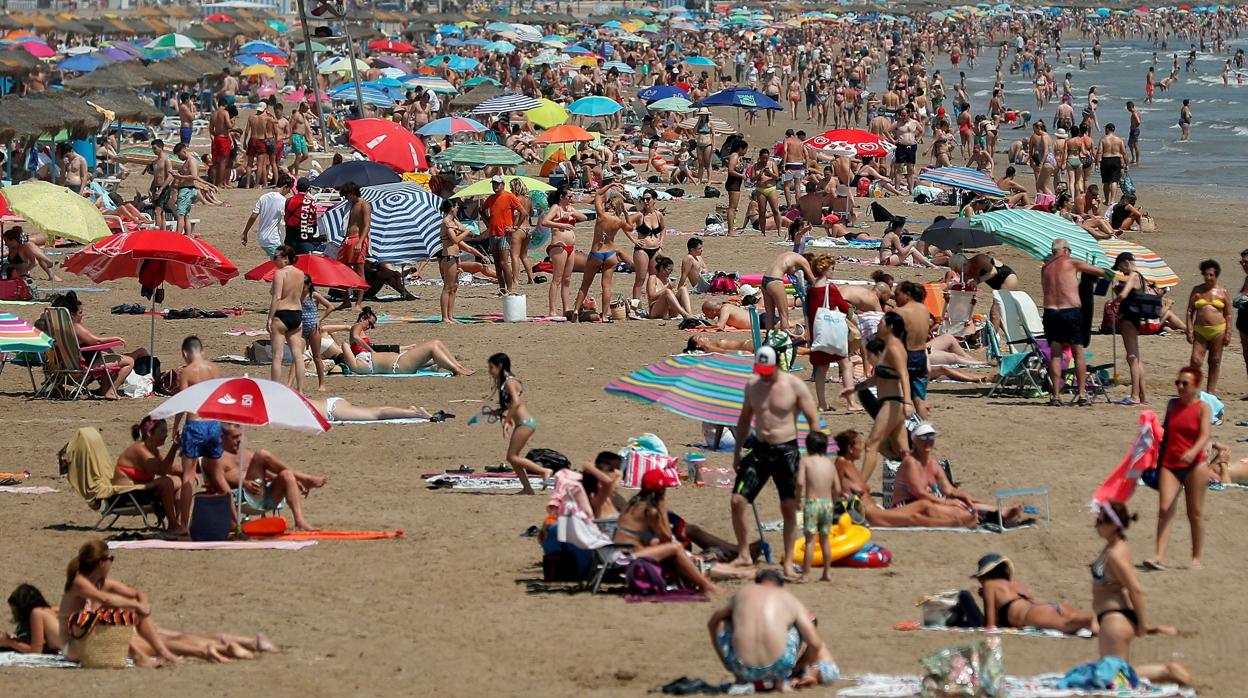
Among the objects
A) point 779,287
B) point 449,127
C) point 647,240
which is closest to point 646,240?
point 647,240

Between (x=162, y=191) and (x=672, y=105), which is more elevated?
(x=162, y=191)

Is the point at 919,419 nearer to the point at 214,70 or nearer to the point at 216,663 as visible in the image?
the point at 216,663

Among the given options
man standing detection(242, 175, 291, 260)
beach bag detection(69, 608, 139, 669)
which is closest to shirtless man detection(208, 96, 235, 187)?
man standing detection(242, 175, 291, 260)

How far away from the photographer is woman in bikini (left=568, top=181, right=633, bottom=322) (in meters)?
16.9

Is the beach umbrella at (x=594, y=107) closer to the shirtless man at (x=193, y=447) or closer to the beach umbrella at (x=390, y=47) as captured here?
the beach umbrella at (x=390, y=47)

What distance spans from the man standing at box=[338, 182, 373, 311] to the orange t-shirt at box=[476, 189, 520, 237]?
1.57 meters

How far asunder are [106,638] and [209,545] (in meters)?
2.00

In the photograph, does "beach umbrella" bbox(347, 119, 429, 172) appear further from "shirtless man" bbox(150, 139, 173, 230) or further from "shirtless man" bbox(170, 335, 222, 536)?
"shirtless man" bbox(170, 335, 222, 536)

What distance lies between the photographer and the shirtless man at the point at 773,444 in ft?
29.3

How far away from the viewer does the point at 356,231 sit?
1684 cm

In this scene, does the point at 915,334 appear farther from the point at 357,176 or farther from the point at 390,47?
the point at 390,47

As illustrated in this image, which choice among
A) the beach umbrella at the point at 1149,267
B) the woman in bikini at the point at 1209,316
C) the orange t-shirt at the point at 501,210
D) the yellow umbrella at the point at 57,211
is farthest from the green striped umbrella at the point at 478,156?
the woman in bikini at the point at 1209,316

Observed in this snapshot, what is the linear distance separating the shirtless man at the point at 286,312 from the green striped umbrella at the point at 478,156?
10.6 metres

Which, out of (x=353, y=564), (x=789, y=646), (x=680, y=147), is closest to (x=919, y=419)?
(x=353, y=564)
